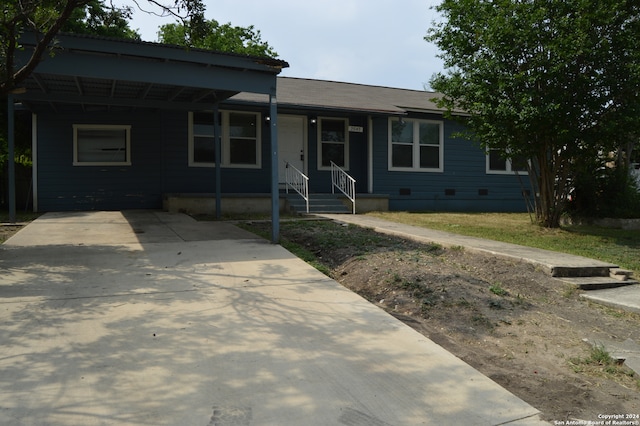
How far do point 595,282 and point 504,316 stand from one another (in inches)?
72.4

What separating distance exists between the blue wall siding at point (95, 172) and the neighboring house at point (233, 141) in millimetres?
25

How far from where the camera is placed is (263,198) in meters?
12.8

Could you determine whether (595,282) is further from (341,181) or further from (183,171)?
(183,171)

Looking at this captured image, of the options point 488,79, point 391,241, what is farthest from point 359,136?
point 391,241

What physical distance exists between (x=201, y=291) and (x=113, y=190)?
8.99 metres

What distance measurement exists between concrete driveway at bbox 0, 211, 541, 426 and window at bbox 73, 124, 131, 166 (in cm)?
719

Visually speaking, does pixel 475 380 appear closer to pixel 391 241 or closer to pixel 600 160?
pixel 391 241

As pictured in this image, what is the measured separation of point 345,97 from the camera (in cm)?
1527

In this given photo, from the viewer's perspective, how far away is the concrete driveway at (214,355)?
2664 millimetres

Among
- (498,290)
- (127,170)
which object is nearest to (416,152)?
(127,170)

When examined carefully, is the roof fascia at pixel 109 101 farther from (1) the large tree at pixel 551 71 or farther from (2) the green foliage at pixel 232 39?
(2) the green foliage at pixel 232 39

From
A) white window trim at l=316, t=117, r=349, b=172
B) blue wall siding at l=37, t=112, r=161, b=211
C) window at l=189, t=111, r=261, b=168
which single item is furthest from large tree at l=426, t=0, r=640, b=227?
blue wall siding at l=37, t=112, r=161, b=211

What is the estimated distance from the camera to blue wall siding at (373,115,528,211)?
48.8ft

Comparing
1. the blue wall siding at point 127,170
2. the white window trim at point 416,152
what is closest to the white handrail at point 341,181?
the white window trim at point 416,152
